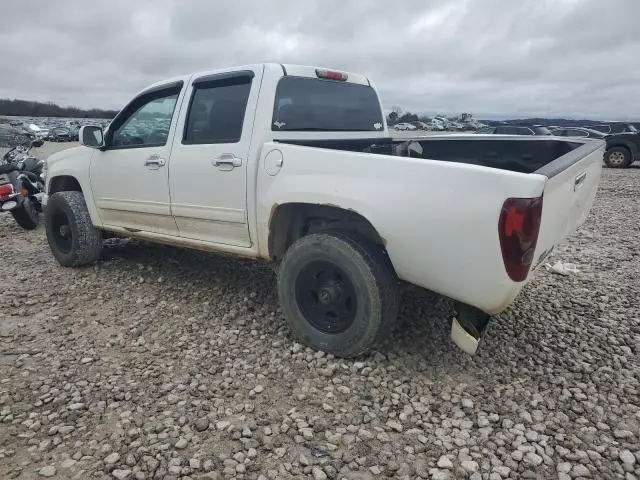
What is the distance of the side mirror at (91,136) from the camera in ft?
15.8

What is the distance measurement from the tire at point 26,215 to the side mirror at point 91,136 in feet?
10.7

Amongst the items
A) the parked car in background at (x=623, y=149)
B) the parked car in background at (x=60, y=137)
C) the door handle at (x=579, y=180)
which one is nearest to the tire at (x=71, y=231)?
the door handle at (x=579, y=180)

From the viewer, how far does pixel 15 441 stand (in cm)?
253

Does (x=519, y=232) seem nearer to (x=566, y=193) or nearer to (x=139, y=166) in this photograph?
(x=566, y=193)

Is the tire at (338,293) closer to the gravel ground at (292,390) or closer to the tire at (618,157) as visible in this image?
the gravel ground at (292,390)

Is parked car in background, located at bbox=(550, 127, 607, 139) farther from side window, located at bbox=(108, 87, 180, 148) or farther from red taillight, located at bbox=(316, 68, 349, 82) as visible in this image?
side window, located at bbox=(108, 87, 180, 148)

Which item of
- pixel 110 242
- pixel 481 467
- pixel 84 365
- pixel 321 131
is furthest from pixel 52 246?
pixel 481 467

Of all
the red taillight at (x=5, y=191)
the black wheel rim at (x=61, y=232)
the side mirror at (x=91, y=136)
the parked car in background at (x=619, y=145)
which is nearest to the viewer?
the side mirror at (x=91, y=136)

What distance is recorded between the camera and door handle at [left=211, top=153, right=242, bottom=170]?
142 inches

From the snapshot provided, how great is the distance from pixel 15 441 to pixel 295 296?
1.79m

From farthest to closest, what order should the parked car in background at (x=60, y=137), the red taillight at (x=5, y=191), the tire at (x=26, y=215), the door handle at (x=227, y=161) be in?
the parked car in background at (x=60, y=137)
the tire at (x=26, y=215)
the red taillight at (x=5, y=191)
the door handle at (x=227, y=161)

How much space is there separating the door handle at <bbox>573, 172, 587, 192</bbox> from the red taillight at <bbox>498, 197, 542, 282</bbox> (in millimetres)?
730

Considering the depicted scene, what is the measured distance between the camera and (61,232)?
17.7 feet

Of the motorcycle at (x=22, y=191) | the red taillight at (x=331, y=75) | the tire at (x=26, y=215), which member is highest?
the red taillight at (x=331, y=75)
